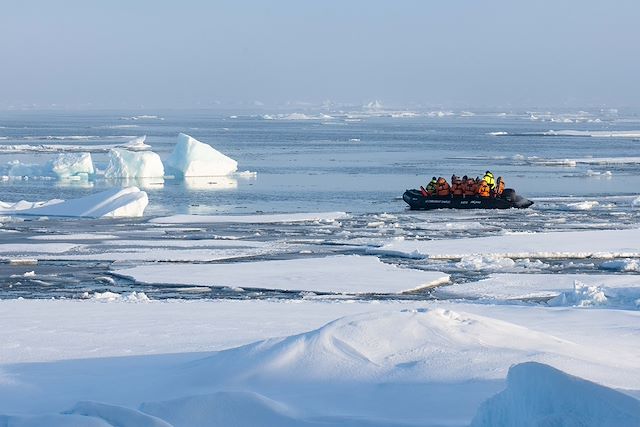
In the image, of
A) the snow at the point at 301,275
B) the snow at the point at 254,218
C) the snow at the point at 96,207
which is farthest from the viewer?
the snow at the point at 96,207

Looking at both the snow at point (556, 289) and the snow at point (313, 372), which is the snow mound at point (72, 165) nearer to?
the snow at point (556, 289)

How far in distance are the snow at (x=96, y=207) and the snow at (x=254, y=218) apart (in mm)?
671

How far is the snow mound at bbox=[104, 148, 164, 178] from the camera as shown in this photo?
33.7 metres

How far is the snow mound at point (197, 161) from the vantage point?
35.0 meters

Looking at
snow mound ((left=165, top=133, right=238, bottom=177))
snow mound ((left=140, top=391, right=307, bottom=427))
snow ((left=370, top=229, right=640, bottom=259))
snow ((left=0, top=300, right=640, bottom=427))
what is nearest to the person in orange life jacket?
snow ((left=370, top=229, right=640, bottom=259))

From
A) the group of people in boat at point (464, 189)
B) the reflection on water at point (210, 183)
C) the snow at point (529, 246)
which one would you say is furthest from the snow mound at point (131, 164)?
the snow at point (529, 246)

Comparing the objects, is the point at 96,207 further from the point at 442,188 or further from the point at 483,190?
the point at 483,190

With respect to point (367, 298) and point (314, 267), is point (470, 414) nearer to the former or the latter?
point (367, 298)

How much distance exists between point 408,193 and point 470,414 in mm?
19133

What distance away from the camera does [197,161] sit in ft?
115

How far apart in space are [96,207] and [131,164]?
449 inches

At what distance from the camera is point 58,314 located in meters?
9.72

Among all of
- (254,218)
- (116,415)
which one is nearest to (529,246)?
(254,218)

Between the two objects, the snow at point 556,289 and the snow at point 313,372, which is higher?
the snow at point 313,372
